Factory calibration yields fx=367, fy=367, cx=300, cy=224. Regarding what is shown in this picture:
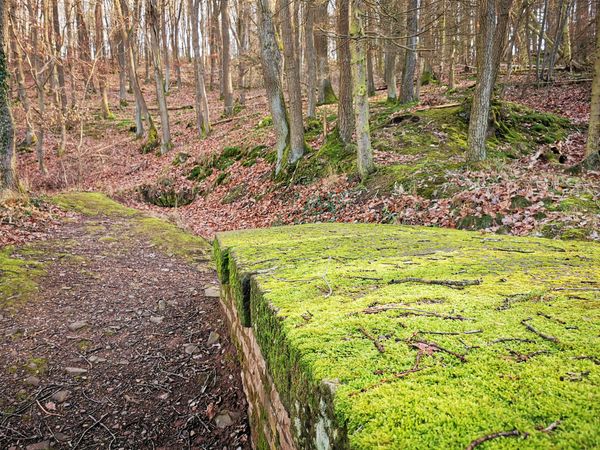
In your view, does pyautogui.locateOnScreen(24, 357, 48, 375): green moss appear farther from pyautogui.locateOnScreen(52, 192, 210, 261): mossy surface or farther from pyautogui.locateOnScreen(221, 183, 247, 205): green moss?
pyautogui.locateOnScreen(221, 183, 247, 205): green moss

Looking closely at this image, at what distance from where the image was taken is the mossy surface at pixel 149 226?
7.43m

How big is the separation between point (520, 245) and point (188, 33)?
4080 cm

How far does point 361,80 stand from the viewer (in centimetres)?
713

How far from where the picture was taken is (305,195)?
8.93 metres

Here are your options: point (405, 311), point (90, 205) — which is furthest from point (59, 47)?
point (405, 311)

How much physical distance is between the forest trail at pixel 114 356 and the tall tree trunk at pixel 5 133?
7.08ft

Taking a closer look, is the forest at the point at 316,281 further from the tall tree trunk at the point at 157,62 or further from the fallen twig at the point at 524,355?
the tall tree trunk at the point at 157,62

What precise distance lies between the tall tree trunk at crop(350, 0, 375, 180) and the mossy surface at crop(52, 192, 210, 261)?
152 inches

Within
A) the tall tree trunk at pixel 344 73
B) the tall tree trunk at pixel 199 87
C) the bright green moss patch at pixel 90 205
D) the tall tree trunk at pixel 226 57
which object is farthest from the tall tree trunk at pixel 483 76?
the tall tree trunk at pixel 226 57

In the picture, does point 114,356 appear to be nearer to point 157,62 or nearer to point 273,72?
point 273,72

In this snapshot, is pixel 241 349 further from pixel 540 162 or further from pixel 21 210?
pixel 540 162

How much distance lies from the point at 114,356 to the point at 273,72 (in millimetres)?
8207

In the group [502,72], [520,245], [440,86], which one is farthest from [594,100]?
[502,72]

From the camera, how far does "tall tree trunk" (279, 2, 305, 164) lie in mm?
9812
